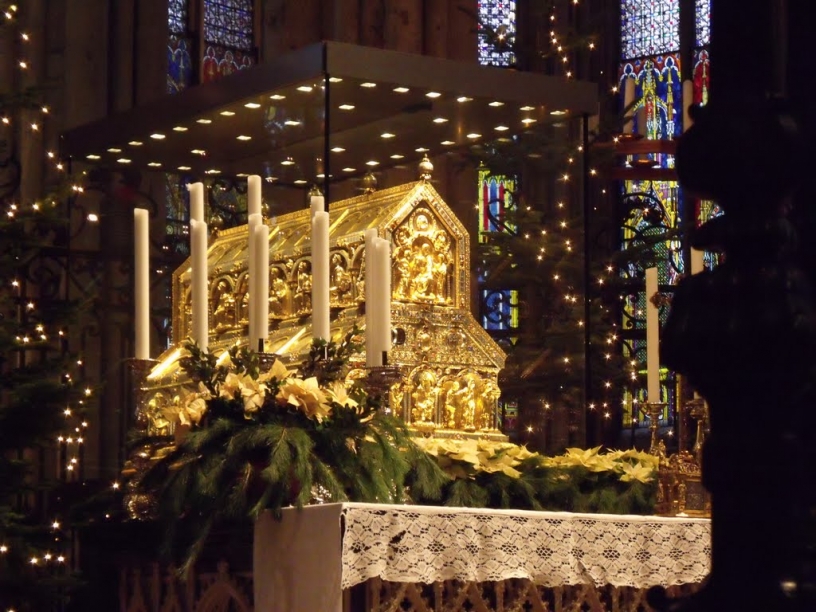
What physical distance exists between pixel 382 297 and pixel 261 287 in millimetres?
419

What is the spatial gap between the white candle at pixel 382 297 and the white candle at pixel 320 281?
6.5 inches

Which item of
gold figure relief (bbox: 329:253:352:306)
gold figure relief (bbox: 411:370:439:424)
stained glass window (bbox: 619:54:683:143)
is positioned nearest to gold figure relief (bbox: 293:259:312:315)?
gold figure relief (bbox: 329:253:352:306)

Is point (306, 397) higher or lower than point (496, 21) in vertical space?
lower

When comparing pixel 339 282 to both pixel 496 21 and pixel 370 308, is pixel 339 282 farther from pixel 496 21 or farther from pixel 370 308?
pixel 496 21

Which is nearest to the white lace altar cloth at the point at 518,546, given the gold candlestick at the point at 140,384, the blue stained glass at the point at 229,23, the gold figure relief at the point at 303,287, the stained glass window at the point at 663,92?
the gold candlestick at the point at 140,384

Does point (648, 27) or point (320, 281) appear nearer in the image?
point (320, 281)

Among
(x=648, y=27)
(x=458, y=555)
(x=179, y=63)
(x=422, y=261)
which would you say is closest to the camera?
(x=458, y=555)

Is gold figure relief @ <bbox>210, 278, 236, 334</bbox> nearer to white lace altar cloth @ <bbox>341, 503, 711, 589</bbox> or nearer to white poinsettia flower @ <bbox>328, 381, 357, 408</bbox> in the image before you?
white poinsettia flower @ <bbox>328, 381, 357, 408</bbox>

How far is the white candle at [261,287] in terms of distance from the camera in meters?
5.30

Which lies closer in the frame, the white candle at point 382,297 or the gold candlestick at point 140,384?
the white candle at point 382,297

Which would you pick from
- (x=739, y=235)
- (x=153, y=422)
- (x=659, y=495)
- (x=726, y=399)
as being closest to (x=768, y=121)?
(x=739, y=235)

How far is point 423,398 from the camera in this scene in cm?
618

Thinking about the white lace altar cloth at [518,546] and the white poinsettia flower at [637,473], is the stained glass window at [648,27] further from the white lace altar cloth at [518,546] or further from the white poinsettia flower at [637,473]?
the white lace altar cloth at [518,546]

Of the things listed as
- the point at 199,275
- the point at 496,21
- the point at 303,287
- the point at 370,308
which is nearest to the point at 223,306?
the point at 303,287
